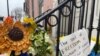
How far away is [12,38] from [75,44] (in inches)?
18.5

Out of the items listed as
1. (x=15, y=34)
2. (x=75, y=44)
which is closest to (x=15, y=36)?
(x=15, y=34)

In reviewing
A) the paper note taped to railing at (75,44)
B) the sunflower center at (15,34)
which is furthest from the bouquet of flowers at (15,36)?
the paper note taped to railing at (75,44)

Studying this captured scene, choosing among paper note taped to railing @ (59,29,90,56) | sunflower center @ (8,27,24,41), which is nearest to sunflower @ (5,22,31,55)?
sunflower center @ (8,27,24,41)

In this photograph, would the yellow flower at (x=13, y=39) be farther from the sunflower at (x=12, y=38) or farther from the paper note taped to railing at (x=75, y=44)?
the paper note taped to railing at (x=75, y=44)

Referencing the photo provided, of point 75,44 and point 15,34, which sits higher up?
point 15,34

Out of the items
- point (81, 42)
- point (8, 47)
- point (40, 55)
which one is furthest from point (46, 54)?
point (8, 47)

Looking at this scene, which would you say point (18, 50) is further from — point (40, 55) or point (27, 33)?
point (40, 55)

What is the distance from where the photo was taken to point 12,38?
3.85ft

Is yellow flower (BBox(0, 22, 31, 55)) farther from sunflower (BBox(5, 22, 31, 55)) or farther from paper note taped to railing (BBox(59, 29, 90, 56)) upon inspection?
paper note taped to railing (BBox(59, 29, 90, 56))

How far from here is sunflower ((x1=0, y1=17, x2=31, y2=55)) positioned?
3.81 ft

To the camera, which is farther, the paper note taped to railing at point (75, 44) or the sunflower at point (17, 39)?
the paper note taped to railing at point (75, 44)

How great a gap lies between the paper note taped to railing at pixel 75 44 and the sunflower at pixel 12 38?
30cm

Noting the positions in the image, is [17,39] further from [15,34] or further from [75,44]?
[75,44]

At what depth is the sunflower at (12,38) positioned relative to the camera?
1.16 metres
